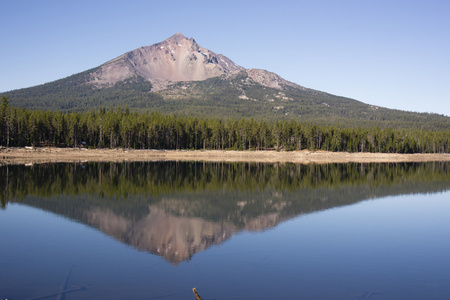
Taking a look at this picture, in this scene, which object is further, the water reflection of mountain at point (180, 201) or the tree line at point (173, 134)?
the tree line at point (173, 134)

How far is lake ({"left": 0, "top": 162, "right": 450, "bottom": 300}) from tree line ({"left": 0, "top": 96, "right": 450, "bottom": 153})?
74.1 metres

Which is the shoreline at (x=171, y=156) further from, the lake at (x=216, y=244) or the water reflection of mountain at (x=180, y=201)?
the lake at (x=216, y=244)

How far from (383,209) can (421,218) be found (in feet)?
13.3

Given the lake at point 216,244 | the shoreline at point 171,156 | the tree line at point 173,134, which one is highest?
the tree line at point 173,134

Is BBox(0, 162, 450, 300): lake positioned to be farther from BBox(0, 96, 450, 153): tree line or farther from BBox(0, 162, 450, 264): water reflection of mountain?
BBox(0, 96, 450, 153): tree line

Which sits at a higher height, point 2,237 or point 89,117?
point 89,117

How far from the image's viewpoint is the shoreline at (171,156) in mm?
90625

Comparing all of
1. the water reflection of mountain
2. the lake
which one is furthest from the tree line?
the lake

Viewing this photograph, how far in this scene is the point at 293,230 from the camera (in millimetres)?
25297

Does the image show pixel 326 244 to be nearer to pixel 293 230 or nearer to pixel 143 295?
pixel 293 230

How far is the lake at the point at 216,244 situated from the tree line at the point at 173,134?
7414 centimetres

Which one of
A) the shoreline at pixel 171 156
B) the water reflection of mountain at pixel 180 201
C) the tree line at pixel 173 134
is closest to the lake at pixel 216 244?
the water reflection of mountain at pixel 180 201

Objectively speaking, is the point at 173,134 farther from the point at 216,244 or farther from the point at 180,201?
the point at 216,244

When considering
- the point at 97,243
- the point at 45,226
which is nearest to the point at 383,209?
the point at 97,243
